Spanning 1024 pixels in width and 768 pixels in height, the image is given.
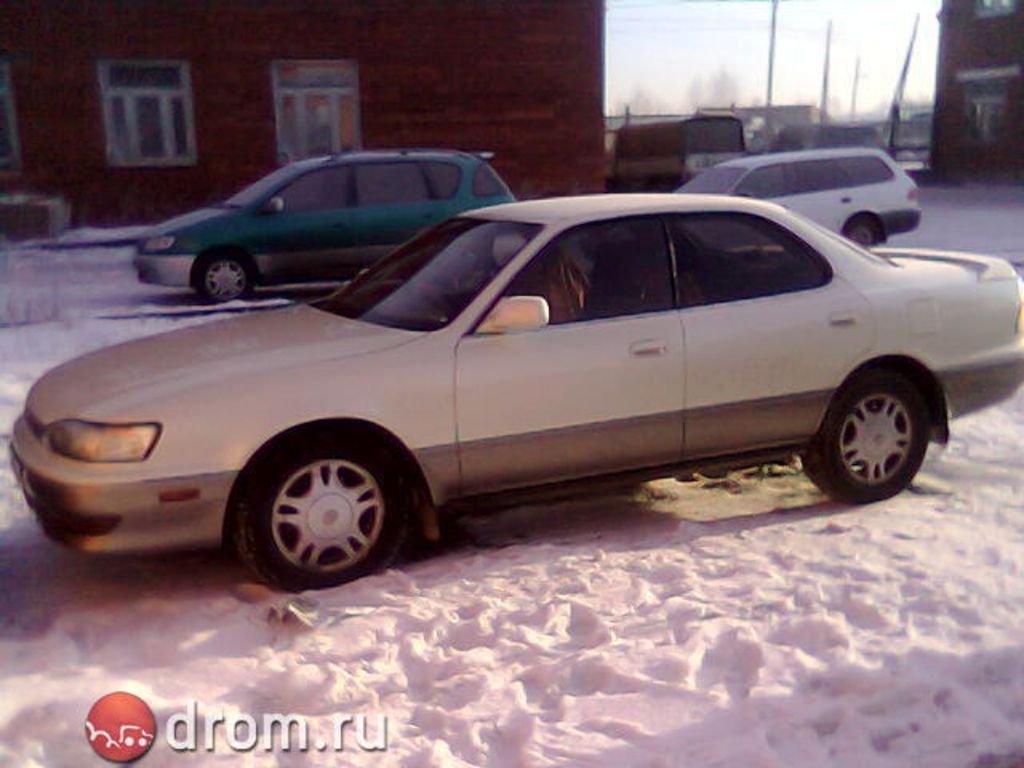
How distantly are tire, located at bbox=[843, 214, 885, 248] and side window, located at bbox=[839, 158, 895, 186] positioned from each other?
1.62 ft

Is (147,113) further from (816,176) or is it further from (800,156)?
(816,176)

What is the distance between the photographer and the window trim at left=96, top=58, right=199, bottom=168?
62.4 feet

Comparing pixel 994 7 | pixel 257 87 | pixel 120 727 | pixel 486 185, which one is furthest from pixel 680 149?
pixel 120 727

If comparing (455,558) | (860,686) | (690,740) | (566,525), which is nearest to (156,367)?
(455,558)

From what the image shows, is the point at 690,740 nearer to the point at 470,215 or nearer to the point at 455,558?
the point at 455,558

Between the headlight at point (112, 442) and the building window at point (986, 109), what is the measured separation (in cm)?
3119

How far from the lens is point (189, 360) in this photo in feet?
13.6

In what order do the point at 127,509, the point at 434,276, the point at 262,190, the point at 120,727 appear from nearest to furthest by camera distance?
the point at 120,727, the point at 127,509, the point at 434,276, the point at 262,190

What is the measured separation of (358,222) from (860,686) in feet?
30.8

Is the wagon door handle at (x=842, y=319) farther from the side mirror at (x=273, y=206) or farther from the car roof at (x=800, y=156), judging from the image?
the car roof at (x=800, y=156)

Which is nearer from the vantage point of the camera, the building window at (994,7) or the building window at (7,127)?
the building window at (7,127)

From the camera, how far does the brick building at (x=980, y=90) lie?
29219mm

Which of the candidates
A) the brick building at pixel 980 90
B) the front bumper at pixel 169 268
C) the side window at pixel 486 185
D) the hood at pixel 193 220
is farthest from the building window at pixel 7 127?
the brick building at pixel 980 90

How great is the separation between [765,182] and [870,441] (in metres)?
9.77
